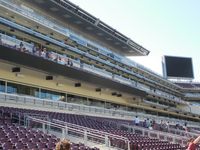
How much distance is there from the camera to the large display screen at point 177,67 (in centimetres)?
6425

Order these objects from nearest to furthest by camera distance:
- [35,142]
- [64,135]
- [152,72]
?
[35,142]
[64,135]
[152,72]

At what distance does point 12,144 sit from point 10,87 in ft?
50.6

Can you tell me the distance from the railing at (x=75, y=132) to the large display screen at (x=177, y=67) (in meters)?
49.1

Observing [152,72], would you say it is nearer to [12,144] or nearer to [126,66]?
[126,66]

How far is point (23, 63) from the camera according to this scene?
80.3ft

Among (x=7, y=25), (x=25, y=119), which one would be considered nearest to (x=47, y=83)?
(x=7, y=25)

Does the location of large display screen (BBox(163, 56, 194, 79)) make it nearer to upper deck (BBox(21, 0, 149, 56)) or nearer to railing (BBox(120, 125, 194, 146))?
upper deck (BBox(21, 0, 149, 56))

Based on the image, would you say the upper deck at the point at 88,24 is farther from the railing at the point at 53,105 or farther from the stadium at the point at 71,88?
the railing at the point at 53,105

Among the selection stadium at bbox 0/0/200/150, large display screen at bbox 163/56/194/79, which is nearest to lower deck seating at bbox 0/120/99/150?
stadium at bbox 0/0/200/150

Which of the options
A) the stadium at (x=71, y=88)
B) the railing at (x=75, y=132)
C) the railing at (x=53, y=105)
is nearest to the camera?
the railing at (x=75, y=132)

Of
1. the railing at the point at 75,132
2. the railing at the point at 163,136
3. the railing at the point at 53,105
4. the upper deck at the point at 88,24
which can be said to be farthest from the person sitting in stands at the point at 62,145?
the upper deck at the point at 88,24

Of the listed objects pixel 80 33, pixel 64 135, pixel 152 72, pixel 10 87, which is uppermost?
pixel 80 33

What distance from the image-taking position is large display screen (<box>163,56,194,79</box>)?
64.2m

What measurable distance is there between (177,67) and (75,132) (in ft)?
168
